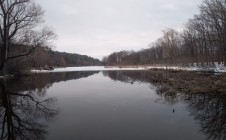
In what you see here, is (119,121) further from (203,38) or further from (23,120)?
(203,38)

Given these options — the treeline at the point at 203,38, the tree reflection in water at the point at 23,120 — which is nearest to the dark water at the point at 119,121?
the tree reflection in water at the point at 23,120

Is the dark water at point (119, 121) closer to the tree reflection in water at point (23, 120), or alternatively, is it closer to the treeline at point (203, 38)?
the tree reflection in water at point (23, 120)

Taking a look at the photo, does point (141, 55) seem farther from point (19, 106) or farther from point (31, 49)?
point (19, 106)

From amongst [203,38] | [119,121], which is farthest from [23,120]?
[203,38]

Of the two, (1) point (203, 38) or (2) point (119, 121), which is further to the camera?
(1) point (203, 38)

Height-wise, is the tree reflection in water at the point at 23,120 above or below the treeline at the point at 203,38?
below

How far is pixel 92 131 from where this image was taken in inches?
282

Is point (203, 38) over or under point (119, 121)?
over

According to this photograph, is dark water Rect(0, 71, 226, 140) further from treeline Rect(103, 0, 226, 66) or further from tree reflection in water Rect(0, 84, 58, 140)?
treeline Rect(103, 0, 226, 66)

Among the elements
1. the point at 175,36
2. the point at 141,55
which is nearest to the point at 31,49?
the point at 175,36

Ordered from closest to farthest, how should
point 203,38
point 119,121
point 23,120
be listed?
point 119,121
point 23,120
point 203,38

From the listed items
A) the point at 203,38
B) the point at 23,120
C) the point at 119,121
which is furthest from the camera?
the point at 203,38

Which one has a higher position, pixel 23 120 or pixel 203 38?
pixel 203 38

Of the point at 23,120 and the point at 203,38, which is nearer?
the point at 23,120
